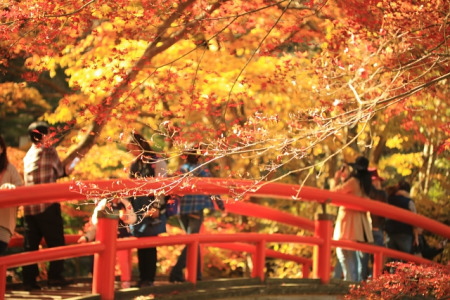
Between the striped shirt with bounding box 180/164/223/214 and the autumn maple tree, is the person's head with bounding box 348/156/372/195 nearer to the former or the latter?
the autumn maple tree

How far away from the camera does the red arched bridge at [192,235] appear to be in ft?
24.3

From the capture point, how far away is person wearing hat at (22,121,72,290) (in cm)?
901

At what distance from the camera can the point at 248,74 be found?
41.4 feet

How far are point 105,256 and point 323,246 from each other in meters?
3.04

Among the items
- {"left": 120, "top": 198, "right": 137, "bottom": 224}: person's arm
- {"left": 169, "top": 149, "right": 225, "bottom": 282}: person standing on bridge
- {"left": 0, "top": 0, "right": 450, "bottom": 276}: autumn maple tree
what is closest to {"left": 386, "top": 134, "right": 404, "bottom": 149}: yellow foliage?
{"left": 0, "top": 0, "right": 450, "bottom": 276}: autumn maple tree

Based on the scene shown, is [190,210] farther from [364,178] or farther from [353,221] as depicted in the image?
[364,178]

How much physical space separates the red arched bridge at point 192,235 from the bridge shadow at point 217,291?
0.14 metres

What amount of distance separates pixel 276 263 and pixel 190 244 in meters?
7.07

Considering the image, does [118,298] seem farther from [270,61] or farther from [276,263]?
[276,263]

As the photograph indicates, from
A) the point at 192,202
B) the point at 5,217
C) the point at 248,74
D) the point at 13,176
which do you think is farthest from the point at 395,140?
the point at 5,217

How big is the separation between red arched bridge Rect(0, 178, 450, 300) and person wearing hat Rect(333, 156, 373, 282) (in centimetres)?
34

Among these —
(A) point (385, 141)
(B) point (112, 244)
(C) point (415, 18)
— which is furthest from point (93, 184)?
(A) point (385, 141)

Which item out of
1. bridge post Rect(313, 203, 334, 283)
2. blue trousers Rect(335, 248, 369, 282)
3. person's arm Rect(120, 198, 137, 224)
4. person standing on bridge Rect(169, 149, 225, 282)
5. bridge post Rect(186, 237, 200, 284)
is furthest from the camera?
blue trousers Rect(335, 248, 369, 282)

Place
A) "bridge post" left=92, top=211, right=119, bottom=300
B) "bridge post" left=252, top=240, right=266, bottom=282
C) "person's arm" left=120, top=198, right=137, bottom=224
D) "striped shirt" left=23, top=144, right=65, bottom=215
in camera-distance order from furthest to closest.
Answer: "bridge post" left=252, top=240, right=266, bottom=282
"striped shirt" left=23, top=144, right=65, bottom=215
"person's arm" left=120, top=198, right=137, bottom=224
"bridge post" left=92, top=211, right=119, bottom=300
